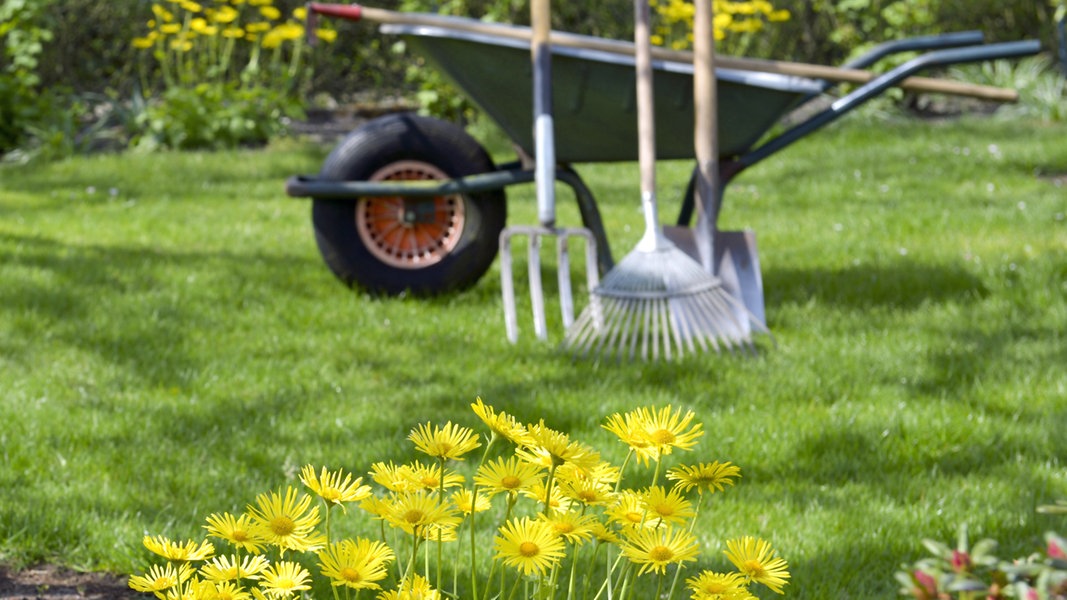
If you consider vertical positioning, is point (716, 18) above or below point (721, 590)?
above

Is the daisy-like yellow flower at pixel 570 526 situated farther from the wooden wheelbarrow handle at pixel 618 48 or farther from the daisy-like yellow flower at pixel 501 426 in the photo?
the wooden wheelbarrow handle at pixel 618 48

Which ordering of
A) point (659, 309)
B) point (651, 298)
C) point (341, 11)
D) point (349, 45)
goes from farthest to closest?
point (349, 45), point (341, 11), point (659, 309), point (651, 298)

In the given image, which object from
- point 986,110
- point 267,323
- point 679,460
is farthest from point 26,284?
point 986,110

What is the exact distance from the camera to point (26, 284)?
14.6 ft

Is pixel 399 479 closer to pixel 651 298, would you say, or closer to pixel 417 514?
pixel 417 514

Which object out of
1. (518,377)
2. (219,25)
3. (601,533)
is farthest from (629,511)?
(219,25)

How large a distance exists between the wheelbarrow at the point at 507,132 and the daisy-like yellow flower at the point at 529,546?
2761mm

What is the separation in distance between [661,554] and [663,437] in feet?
0.45

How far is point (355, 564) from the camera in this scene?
1.42 metres

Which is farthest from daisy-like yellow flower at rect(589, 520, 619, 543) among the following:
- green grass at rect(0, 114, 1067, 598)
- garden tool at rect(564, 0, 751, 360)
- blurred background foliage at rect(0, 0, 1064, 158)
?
blurred background foliage at rect(0, 0, 1064, 158)

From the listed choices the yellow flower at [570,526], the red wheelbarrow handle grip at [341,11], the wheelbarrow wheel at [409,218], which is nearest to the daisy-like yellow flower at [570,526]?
the yellow flower at [570,526]

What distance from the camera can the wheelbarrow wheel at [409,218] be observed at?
4.36m

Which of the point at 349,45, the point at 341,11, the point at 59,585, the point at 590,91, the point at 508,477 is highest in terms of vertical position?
the point at 349,45

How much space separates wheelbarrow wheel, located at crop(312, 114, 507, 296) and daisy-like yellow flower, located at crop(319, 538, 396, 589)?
9.73 feet
